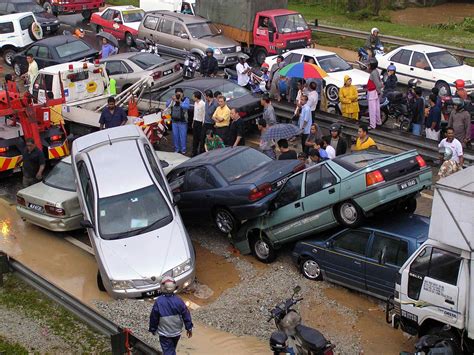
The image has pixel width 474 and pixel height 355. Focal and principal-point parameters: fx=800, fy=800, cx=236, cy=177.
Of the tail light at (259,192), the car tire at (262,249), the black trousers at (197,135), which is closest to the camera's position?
the tail light at (259,192)

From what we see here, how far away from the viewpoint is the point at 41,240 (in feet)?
51.0

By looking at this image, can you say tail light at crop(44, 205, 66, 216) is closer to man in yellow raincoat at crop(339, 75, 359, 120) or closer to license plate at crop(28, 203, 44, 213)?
license plate at crop(28, 203, 44, 213)

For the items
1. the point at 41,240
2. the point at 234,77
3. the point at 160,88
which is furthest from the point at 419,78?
the point at 41,240

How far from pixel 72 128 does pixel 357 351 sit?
35.7 ft

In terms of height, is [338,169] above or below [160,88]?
above

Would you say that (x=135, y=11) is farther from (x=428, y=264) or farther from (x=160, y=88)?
(x=428, y=264)

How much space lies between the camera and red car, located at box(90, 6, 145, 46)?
3034 centimetres

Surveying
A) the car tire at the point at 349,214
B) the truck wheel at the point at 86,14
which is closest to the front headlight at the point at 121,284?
the car tire at the point at 349,214

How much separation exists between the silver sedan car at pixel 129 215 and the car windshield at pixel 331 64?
8.44 meters

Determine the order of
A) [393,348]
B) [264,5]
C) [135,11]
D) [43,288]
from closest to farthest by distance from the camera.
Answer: [393,348], [43,288], [264,5], [135,11]

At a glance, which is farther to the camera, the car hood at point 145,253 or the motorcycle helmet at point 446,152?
the motorcycle helmet at point 446,152

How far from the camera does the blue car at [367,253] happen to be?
1162 cm

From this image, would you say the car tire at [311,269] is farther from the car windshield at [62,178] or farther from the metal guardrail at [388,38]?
the metal guardrail at [388,38]

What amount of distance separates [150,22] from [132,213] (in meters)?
15.8
